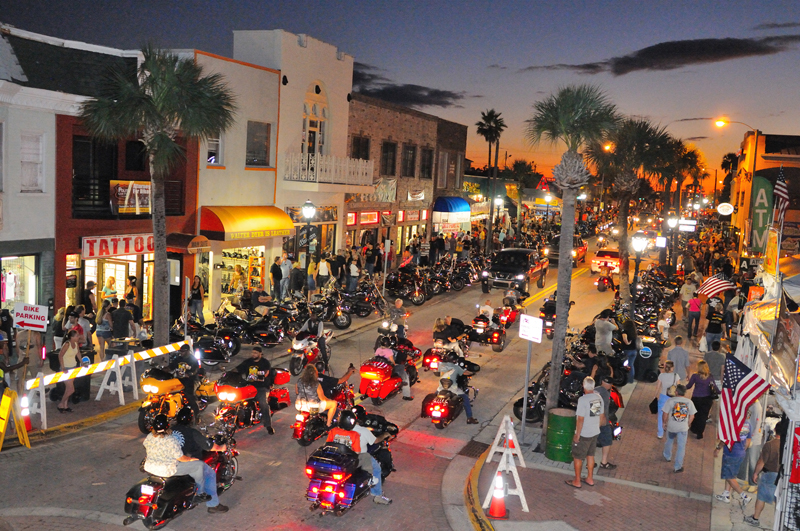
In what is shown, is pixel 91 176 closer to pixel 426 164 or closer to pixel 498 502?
pixel 498 502

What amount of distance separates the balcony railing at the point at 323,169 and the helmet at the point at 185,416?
650 inches

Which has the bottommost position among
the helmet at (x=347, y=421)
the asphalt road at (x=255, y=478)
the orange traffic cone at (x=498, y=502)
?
the asphalt road at (x=255, y=478)

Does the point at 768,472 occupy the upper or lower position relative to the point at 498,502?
upper

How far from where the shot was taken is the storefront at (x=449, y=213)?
143 ft

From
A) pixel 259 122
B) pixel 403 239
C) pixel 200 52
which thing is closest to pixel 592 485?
pixel 200 52

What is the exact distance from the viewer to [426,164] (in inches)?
1658

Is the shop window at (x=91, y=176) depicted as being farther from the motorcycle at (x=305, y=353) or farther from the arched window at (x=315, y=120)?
the arched window at (x=315, y=120)

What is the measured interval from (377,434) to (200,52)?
15539mm

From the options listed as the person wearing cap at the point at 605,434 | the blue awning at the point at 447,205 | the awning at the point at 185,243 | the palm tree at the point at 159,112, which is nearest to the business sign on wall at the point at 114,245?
the awning at the point at 185,243

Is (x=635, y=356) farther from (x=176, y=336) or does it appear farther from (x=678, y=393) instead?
(x=176, y=336)

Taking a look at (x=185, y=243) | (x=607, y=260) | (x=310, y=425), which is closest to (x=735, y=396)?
(x=310, y=425)

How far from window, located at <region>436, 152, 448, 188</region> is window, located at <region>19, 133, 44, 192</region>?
2906 cm

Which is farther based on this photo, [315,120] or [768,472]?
[315,120]

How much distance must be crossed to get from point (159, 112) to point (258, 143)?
405 inches
